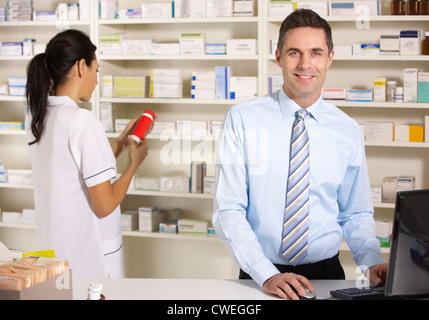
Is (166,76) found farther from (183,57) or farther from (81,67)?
(81,67)

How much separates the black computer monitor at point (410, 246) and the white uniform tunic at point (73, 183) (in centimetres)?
112

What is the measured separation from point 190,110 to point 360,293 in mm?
2455

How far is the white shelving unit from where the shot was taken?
3.33 m

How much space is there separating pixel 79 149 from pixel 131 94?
1575 mm

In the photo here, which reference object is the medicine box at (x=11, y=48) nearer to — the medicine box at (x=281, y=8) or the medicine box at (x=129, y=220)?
the medicine box at (x=129, y=220)

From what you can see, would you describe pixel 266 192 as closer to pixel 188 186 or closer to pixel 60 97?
pixel 60 97

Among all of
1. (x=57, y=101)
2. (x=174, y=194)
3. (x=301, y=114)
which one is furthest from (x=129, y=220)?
(x=301, y=114)

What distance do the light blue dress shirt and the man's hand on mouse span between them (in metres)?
0.26

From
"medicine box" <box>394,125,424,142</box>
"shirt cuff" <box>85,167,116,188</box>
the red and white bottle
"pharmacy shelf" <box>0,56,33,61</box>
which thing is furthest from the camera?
"pharmacy shelf" <box>0,56,33,61</box>

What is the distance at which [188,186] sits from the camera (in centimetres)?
350

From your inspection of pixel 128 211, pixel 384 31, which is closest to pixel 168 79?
pixel 128 211

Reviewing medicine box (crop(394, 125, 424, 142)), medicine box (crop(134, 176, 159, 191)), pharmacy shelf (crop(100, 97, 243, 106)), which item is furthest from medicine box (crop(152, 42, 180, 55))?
medicine box (crop(394, 125, 424, 142))

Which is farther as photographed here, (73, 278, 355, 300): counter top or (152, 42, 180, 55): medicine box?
(152, 42, 180, 55): medicine box

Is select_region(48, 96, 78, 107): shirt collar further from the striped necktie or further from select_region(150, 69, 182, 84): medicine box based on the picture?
select_region(150, 69, 182, 84): medicine box
